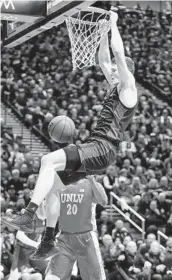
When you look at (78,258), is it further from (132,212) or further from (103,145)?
(132,212)

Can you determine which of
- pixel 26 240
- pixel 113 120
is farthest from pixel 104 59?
pixel 26 240

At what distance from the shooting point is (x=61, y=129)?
726 cm

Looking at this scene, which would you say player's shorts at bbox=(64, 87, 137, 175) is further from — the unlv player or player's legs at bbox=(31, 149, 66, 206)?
the unlv player

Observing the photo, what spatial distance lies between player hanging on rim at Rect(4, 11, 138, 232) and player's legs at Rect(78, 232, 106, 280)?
1079 millimetres

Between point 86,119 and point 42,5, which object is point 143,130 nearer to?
point 86,119

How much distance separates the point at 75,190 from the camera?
332 inches

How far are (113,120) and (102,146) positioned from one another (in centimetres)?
35

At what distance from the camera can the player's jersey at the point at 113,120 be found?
23.6 feet

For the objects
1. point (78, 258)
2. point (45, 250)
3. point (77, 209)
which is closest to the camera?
point (45, 250)

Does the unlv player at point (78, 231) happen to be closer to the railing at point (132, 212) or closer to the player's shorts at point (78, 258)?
the player's shorts at point (78, 258)

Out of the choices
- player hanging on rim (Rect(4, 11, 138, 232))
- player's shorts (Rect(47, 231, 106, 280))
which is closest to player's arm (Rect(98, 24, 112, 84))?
player hanging on rim (Rect(4, 11, 138, 232))

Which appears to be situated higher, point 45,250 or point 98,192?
point 98,192

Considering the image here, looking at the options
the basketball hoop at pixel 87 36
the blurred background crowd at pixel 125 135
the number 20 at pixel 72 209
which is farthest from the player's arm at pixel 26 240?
the basketball hoop at pixel 87 36

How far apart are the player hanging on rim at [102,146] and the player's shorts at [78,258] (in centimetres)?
100
